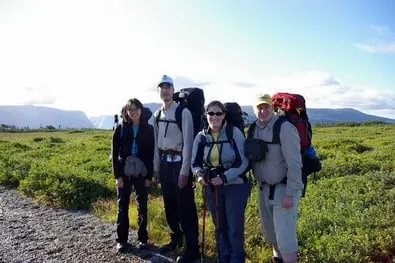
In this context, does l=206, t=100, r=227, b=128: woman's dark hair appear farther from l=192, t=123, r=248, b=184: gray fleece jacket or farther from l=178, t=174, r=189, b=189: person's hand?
l=178, t=174, r=189, b=189: person's hand

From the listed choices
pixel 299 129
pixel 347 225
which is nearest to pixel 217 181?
pixel 299 129

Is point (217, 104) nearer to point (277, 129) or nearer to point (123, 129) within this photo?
point (277, 129)

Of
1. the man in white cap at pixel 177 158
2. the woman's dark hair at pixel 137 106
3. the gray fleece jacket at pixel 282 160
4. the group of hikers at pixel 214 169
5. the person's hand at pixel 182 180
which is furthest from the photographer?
the woman's dark hair at pixel 137 106

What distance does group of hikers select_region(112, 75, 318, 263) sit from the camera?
535 cm

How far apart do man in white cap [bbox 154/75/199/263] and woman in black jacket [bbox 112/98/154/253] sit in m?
0.35

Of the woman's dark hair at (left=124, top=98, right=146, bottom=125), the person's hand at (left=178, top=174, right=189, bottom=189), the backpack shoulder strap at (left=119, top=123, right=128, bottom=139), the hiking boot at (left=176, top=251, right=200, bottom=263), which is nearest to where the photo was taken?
the person's hand at (left=178, top=174, right=189, bottom=189)

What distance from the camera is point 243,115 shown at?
19.8 ft

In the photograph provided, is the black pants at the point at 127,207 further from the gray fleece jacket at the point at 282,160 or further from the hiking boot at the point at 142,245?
the gray fleece jacket at the point at 282,160

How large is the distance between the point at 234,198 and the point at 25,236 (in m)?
5.34

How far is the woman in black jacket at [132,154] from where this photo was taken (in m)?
7.24

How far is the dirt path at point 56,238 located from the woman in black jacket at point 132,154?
43 cm

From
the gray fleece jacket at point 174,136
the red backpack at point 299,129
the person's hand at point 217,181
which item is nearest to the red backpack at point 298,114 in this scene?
the red backpack at point 299,129

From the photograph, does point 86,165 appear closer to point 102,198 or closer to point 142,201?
point 102,198

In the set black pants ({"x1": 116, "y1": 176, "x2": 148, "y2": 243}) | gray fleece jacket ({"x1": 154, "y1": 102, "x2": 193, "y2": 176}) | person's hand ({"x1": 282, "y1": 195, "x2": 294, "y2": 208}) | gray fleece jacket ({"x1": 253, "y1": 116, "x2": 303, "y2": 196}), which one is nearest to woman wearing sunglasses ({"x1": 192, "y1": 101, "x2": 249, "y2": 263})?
gray fleece jacket ({"x1": 253, "y1": 116, "x2": 303, "y2": 196})
